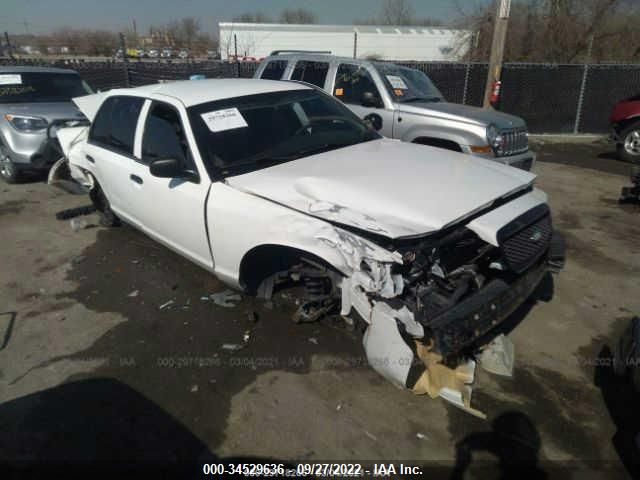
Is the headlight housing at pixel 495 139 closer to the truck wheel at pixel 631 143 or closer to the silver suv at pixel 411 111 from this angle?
the silver suv at pixel 411 111

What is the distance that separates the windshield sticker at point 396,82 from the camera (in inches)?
254

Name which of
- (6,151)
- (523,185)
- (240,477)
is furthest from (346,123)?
(6,151)

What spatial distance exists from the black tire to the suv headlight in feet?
8.05

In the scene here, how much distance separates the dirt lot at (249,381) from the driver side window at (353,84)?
358 cm

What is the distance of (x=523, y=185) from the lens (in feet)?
10.4

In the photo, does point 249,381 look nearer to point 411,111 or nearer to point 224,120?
point 224,120

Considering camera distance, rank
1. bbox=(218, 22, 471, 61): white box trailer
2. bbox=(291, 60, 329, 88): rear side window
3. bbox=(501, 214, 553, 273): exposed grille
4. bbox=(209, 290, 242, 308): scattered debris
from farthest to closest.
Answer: bbox=(218, 22, 471, 61): white box trailer → bbox=(291, 60, 329, 88): rear side window → bbox=(209, 290, 242, 308): scattered debris → bbox=(501, 214, 553, 273): exposed grille

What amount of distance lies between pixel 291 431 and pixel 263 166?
6.16 ft

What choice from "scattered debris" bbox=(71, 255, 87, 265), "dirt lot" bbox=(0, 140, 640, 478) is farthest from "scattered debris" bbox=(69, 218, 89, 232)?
"dirt lot" bbox=(0, 140, 640, 478)

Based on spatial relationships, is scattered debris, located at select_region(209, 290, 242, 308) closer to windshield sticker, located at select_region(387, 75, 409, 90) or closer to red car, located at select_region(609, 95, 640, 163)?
windshield sticker, located at select_region(387, 75, 409, 90)

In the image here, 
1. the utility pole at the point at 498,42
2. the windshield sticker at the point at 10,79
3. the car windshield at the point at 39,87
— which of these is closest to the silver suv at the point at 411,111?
the car windshield at the point at 39,87

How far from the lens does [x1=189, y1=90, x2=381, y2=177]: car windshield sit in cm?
337

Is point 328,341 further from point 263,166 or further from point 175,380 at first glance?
point 263,166

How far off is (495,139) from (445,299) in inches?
148
